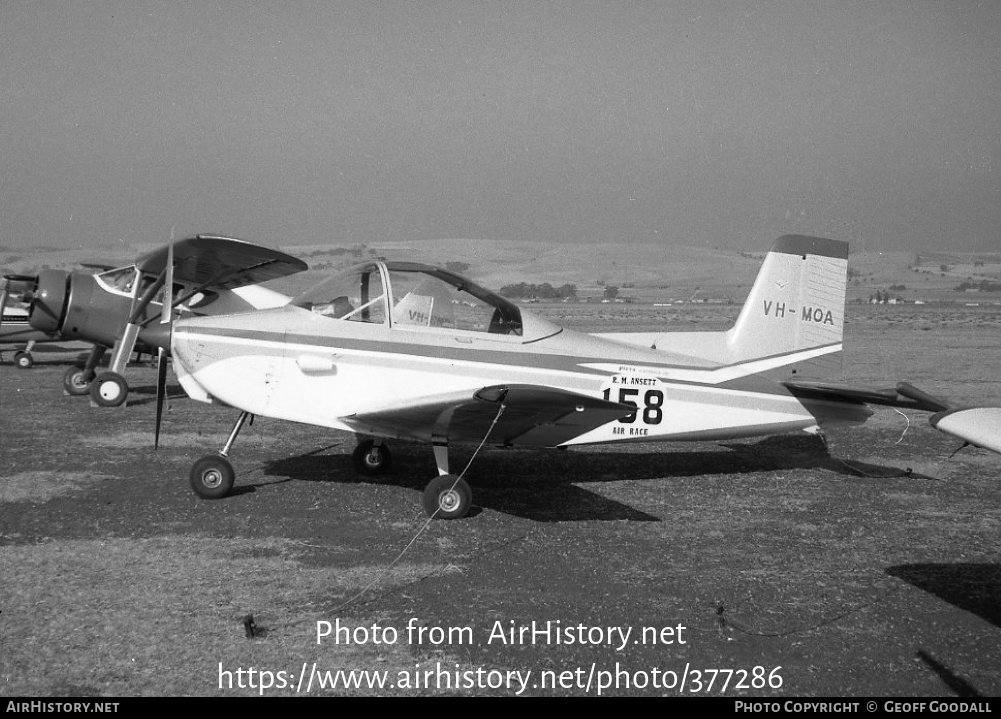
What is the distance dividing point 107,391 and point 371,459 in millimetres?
6180

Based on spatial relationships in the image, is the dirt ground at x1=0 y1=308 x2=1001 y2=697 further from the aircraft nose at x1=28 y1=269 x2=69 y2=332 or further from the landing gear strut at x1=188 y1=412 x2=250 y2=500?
the aircraft nose at x1=28 y1=269 x2=69 y2=332

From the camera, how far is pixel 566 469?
9.02m

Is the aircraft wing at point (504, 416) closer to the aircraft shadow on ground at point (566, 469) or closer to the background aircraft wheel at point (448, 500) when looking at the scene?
the background aircraft wheel at point (448, 500)

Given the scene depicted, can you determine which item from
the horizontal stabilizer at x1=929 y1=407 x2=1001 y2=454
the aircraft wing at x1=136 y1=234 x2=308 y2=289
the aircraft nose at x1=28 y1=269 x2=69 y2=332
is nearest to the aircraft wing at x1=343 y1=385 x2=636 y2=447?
the horizontal stabilizer at x1=929 y1=407 x2=1001 y2=454

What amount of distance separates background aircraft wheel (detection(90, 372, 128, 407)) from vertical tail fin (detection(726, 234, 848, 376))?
8.94m

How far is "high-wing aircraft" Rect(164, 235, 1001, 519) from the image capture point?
695 centimetres

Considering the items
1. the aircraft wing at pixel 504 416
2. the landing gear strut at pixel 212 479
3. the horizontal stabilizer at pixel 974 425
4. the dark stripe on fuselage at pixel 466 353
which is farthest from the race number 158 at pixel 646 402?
the horizontal stabilizer at pixel 974 425

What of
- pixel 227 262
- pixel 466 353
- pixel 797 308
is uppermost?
pixel 227 262

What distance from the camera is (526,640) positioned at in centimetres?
454

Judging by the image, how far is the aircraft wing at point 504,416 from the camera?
6.00 m

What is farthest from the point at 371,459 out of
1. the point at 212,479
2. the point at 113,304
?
the point at 113,304

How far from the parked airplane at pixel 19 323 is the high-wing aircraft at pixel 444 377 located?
9.30 meters

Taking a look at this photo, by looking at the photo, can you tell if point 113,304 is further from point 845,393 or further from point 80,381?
point 845,393
